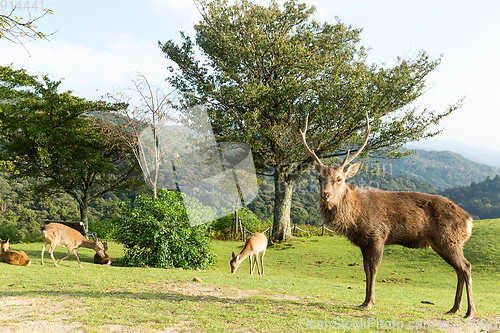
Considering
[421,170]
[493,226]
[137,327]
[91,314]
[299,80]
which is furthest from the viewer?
[421,170]

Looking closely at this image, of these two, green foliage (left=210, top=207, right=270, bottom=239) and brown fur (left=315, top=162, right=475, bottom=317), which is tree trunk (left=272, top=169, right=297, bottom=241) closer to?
green foliage (left=210, top=207, right=270, bottom=239)

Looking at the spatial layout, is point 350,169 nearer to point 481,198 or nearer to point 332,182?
point 332,182

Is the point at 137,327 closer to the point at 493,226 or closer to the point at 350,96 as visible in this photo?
the point at 350,96

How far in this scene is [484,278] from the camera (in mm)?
11758

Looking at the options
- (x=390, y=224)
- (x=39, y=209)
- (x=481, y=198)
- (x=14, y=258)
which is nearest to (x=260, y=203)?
(x=39, y=209)

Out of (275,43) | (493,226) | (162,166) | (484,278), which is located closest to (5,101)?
(162,166)

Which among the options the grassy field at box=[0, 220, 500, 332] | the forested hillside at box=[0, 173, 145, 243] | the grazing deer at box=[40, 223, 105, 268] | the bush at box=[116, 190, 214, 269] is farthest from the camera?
the forested hillside at box=[0, 173, 145, 243]

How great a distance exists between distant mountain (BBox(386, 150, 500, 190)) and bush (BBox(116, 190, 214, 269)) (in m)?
88.1

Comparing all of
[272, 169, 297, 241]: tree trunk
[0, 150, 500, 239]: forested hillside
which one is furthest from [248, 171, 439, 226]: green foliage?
[272, 169, 297, 241]: tree trunk

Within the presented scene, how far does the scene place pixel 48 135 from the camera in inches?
749

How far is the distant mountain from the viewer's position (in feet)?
314

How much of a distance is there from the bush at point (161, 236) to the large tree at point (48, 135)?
9.29m

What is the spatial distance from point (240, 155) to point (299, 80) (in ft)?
19.0

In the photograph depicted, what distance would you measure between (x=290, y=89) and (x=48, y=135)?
13.8 metres
